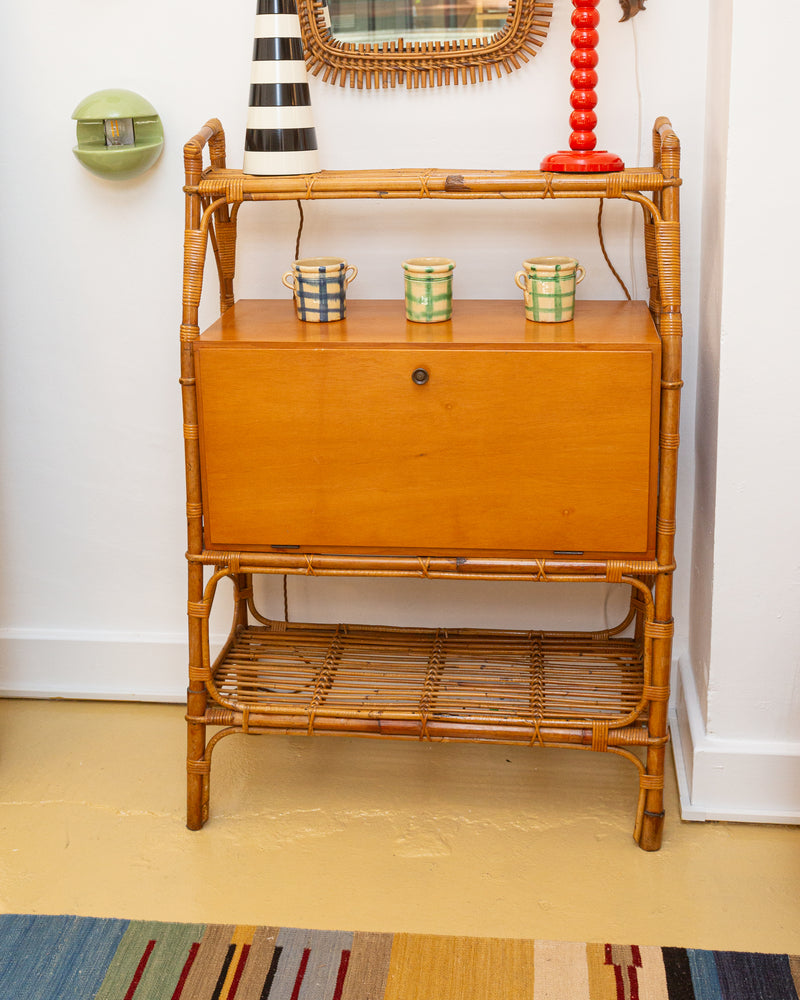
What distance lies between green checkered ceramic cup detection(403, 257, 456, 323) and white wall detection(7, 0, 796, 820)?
28 centimetres

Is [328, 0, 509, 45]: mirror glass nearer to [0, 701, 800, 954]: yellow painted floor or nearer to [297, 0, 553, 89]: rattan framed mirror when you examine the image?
[297, 0, 553, 89]: rattan framed mirror

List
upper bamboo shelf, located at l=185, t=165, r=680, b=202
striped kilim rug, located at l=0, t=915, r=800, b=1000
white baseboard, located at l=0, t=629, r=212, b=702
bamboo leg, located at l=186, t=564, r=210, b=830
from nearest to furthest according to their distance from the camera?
striped kilim rug, located at l=0, t=915, r=800, b=1000, upper bamboo shelf, located at l=185, t=165, r=680, b=202, bamboo leg, located at l=186, t=564, r=210, b=830, white baseboard, located at l=0, t=629, r=212, b=702

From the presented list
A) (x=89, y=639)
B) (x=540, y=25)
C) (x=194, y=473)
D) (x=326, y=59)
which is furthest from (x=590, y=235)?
(x=89, y=639)

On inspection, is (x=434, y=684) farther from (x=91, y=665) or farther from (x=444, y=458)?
(x=91, y=665)

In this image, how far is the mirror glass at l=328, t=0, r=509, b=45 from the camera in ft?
6.96

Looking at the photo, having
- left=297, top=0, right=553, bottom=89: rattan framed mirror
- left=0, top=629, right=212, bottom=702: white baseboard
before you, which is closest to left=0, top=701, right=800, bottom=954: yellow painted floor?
left=0, top=629, right=212, bottom=702: white baseboard

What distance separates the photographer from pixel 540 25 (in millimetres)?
2113

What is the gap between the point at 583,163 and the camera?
6.26 feet

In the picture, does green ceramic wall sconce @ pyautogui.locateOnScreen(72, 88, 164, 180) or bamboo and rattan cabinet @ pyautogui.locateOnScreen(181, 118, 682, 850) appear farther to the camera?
green ceramic wall sconce @ pyautogui.locateOnScreen(72, 88, 164, 180)

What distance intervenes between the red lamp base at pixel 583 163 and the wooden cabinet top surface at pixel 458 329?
27 cm

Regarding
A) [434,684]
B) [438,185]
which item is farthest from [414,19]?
[434,684]

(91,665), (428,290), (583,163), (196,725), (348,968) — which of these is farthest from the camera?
(91,665)

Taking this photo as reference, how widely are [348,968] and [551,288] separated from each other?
1.21 meters

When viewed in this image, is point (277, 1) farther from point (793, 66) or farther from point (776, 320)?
point (776, 320)
